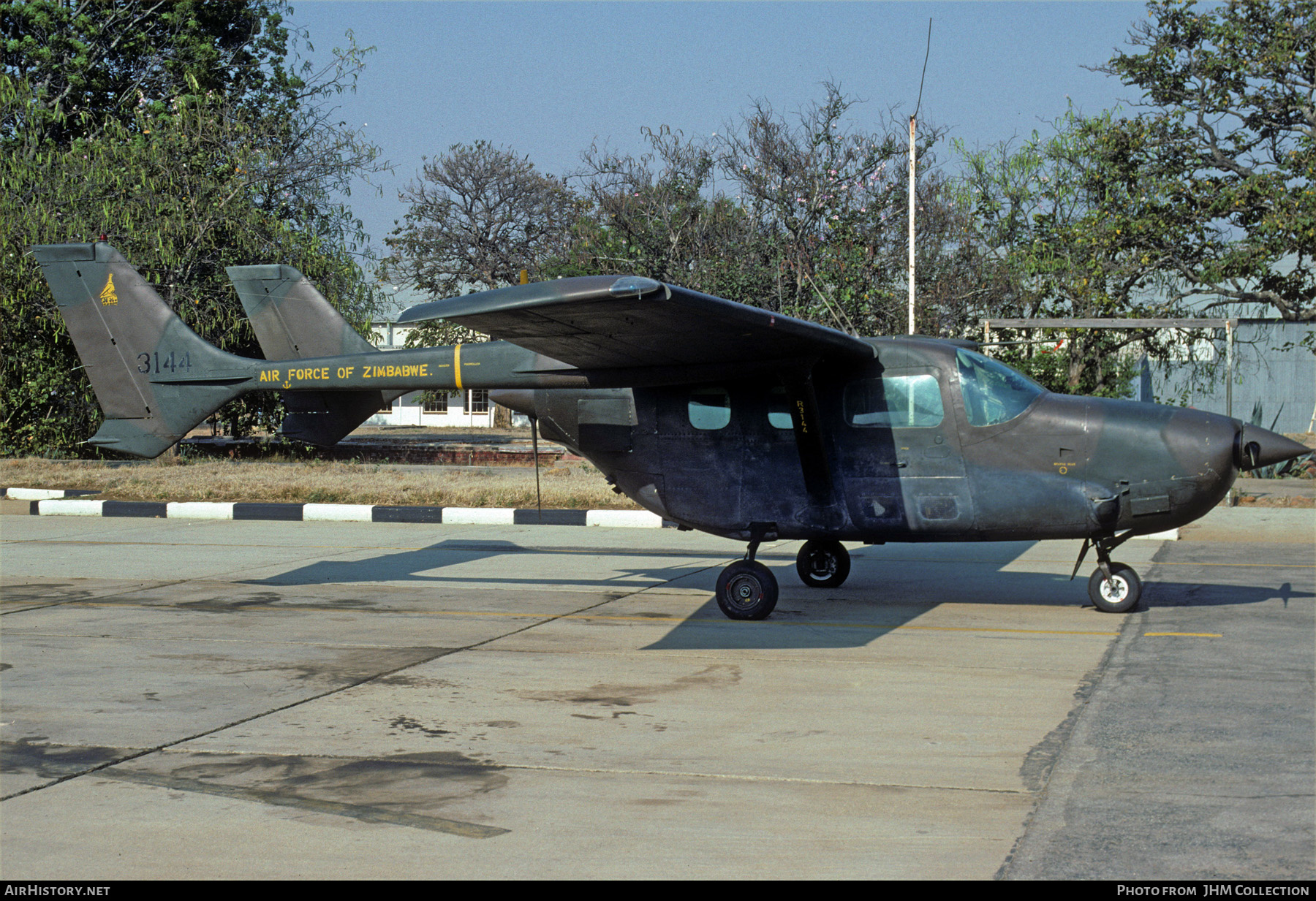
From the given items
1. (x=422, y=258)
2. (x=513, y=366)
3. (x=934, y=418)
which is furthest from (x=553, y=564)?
(x=422, y=258)

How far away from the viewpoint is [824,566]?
10523 millimetres

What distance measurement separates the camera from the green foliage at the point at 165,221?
22.9 m

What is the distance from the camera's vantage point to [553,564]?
12.0 meters

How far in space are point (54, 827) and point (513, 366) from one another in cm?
568

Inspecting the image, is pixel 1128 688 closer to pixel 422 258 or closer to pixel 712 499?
pixel 712 499

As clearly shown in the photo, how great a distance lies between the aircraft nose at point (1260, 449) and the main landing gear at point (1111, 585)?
107 centimetres

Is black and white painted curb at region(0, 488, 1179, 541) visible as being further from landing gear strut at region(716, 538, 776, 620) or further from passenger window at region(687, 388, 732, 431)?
landing gear strut at region(716, 538, 776, 620)

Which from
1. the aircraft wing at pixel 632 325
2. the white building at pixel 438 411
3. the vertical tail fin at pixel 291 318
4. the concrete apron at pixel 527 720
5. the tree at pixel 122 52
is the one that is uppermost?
the tree at pixel 122 52

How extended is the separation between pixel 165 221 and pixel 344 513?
10520 mm

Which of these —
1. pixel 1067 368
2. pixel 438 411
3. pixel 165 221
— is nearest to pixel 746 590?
pixel 1067 368

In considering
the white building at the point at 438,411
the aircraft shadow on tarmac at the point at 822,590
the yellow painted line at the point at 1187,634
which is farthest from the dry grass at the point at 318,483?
the white building at the point at 438,411

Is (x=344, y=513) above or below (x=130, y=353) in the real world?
below

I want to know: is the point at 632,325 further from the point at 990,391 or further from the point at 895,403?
the point at 990,391

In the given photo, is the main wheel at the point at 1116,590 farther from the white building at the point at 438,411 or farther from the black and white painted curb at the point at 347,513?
the white building at the point at 438,411
